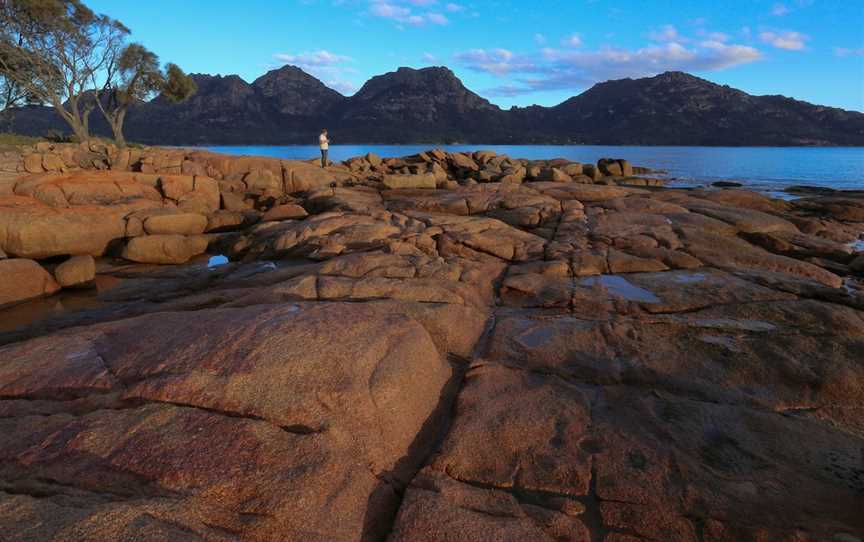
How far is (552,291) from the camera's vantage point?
7.98m

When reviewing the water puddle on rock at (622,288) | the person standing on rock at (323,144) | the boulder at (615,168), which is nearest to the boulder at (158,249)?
the water puddle on rock at (622,288)

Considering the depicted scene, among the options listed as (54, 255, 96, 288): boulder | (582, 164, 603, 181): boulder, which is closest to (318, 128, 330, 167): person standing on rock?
(54, 255, 96, 288): boulder

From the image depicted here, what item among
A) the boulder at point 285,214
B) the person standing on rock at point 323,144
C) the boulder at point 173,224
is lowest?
the boulder at point 173,224

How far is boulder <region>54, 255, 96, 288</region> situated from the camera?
11.2m

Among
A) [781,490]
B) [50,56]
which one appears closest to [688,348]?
[781,490]

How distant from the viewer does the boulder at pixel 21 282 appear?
32.9 feet

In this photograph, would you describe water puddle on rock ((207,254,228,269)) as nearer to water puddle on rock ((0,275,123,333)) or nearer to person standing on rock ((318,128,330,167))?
water puddle on rock ((0,275,123,333))

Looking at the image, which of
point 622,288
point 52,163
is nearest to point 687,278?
point 622,288

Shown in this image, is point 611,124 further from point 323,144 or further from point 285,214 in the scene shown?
point 285,214

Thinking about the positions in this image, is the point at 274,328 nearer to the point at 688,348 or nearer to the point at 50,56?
the point at 688,348

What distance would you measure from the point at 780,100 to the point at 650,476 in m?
215

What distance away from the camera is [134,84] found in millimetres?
38656

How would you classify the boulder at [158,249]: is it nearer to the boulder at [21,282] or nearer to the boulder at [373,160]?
the boulder at [21,282]

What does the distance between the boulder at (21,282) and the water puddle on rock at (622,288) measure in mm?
12802
